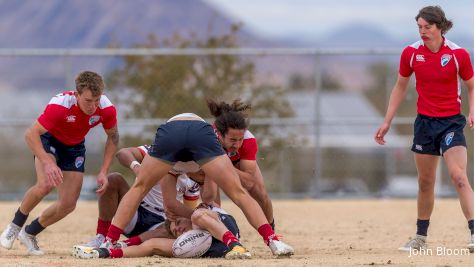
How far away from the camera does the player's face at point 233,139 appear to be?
8984 mm

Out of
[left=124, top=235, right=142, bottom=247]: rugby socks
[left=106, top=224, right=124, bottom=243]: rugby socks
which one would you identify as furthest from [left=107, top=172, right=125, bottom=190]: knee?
[left=106, top=224, right=124, bottom=243]: rugby socks

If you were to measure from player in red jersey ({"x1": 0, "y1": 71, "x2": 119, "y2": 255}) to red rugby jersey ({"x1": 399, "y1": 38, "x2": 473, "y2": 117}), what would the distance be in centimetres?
274

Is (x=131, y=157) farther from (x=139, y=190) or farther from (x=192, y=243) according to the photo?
(x=192, y=243)

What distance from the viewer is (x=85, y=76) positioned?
932 cm

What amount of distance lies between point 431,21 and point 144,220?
3062 millimetres

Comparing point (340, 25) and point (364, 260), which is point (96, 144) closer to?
point (364, 260)

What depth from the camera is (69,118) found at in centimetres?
968

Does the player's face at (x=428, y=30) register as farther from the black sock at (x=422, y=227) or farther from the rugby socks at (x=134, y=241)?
the rugby socks at (x=134, y=241)

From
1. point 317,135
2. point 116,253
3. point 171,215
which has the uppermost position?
point 317,135

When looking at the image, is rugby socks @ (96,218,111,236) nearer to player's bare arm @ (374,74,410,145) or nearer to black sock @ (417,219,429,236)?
player's bare arm @ (374,74,410,145)

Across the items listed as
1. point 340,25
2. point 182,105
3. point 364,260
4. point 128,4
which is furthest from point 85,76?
point 340,25

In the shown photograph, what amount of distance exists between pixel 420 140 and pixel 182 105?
28.1 feet

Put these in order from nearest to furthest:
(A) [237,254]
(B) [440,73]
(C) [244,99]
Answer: (A) [237,254]
(B) [440,73]
(C) [244,99]

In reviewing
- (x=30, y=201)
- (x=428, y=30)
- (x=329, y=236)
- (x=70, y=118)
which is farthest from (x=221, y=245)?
(x=329, y=236)
